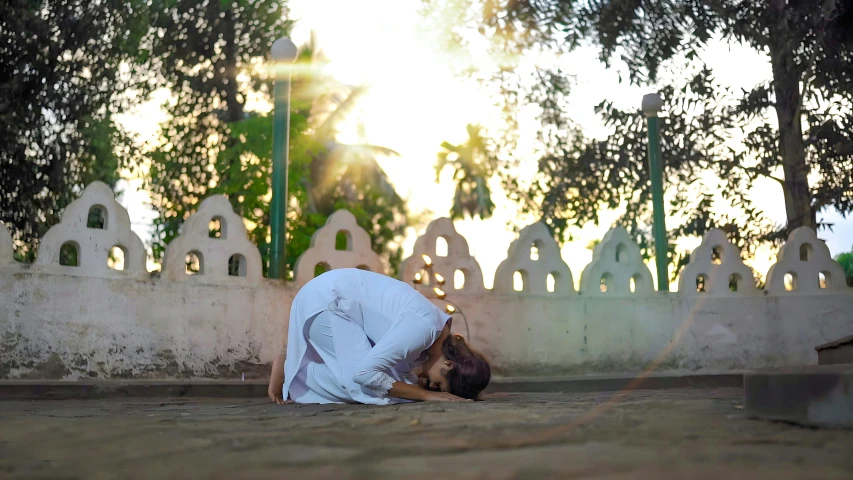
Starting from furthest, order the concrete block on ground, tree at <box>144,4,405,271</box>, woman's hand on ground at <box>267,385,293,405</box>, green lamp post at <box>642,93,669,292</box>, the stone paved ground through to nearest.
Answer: tree at <box>144,4,405,271</box>, green lamp post at <box>642,93,669,292</box>, woman's hand on ground at <box>267,385,293,405</box>, the concrete block on ground, the stone paved ground

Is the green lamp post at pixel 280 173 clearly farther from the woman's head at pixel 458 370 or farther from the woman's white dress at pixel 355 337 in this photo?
the woman's head at pixel 458 370

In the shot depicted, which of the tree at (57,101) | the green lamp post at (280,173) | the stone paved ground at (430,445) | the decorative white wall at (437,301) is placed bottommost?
the stone paved ground at (430,445)

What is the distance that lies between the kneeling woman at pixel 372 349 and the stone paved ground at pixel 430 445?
19.8 inches

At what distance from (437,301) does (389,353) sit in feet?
12.1

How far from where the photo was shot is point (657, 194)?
9328mm

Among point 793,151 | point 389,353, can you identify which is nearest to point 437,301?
point 389,353

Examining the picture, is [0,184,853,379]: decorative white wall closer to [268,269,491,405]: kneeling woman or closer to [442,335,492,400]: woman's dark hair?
[268,269,491,405]: kneeling woman

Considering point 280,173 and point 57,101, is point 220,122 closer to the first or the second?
point 57,101

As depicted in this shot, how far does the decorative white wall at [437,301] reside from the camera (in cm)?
663

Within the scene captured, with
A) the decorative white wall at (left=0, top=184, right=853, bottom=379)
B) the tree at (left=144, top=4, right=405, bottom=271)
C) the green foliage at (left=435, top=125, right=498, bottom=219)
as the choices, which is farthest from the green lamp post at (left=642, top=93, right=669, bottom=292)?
the green foliage at (left=435, top=125, right=498, bottom=219)

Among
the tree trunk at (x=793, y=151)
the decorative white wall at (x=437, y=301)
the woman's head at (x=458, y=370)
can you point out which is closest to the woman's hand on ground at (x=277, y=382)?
the woman's head at (x=458, y=370)

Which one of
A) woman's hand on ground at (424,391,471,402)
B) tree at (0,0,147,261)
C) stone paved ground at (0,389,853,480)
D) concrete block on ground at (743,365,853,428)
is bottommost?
stone paved ground at (0,389,853,480)

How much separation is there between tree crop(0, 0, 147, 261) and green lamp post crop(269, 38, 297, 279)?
7387 mm

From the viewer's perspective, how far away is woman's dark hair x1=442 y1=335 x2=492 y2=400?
4.60 m
